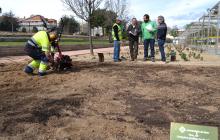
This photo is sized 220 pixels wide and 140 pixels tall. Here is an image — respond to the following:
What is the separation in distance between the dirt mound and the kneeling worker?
1.28ft

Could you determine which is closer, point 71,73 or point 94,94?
point 94,94

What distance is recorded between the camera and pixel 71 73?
940 centimetres

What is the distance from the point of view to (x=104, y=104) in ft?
19.4

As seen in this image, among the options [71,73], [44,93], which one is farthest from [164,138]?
[71,73]

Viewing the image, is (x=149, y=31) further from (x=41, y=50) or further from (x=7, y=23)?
(x=7, y=23)

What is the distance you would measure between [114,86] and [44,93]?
5.12 ft

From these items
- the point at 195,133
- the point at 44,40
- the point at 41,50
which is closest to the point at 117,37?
the point at 41,50

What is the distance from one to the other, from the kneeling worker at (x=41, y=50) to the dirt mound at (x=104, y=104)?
39 cm

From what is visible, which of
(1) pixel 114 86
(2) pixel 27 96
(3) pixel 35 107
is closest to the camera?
(3) pixel 35 107

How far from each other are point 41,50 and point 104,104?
422 centimetres

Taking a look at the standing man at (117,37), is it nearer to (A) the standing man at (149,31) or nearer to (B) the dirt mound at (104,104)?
(A) the standing man at (149,31)

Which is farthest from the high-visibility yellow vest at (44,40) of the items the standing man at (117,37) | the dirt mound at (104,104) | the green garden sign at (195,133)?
the green garden sign at (195,133)

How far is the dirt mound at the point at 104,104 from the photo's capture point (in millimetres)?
4691

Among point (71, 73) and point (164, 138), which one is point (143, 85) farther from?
point (164, 138)
